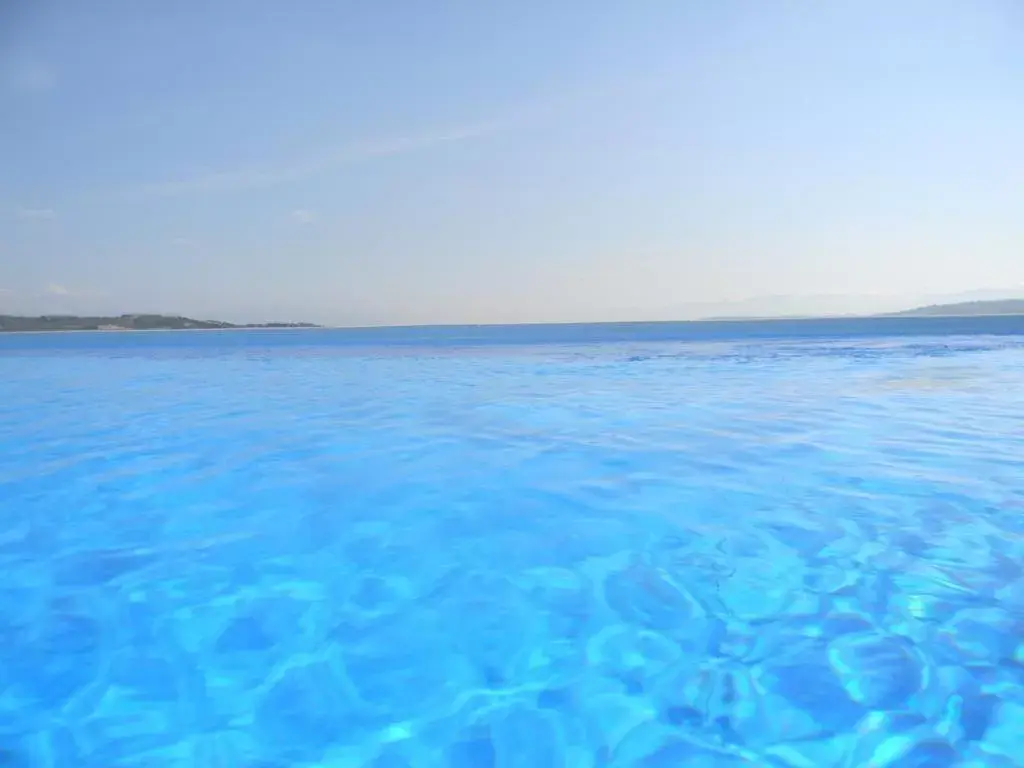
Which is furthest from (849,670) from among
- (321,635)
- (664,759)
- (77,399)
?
(77,399)

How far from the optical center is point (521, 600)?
7.47 feet

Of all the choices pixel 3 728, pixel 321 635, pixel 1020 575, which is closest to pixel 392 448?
pixel 321 635

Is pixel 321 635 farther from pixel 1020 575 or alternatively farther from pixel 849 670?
pixel 1020 575

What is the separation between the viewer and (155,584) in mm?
2406

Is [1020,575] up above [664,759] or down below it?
above

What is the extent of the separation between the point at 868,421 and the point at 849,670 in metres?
4.06

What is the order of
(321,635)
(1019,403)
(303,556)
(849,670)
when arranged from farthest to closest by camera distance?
1. (1019,403)
2. (303,556)
3. (321,635)
4. (849,670)

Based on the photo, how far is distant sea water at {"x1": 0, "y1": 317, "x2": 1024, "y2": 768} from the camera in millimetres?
1590

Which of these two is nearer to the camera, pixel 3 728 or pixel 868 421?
pixel 3 728

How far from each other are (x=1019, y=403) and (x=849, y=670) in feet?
19.0

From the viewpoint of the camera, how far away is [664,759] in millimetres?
1517

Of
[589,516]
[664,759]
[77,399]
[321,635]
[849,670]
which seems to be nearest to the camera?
[664,759]

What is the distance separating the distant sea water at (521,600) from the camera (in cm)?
159

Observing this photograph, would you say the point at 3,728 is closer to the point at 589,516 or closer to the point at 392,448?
the point at 589,516
